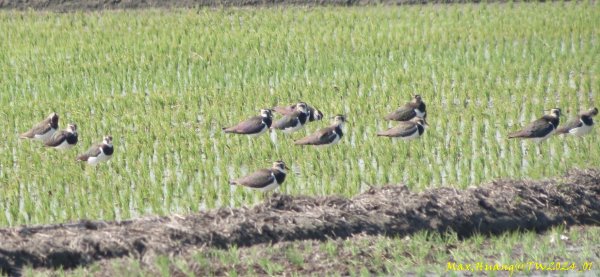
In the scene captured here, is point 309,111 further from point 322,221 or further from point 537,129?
point 322,221

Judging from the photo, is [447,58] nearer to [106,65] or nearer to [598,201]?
[106,65]

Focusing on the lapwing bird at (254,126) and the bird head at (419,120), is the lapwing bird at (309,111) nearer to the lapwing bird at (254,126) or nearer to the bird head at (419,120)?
the lapwing bird at (254,126)

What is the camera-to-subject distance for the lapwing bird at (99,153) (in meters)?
10.6

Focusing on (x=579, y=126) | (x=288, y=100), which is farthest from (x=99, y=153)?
(x=579, y=126)

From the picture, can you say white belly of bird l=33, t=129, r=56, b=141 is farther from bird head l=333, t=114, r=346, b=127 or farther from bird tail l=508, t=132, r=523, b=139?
bird tail l=508, t=132, r=523, b=139

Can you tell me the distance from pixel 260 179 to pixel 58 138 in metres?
2.65

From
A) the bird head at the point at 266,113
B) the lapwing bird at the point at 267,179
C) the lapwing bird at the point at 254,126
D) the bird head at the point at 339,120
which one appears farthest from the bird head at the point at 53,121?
the lapwing bird at the point at 267,179

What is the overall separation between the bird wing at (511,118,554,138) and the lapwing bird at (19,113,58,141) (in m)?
4.50

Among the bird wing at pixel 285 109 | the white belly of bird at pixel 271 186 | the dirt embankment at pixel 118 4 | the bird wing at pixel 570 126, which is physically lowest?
the white belly of bird at pixel 271 186

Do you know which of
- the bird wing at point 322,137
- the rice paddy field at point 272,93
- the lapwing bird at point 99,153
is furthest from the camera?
the bird wing at point 322,137

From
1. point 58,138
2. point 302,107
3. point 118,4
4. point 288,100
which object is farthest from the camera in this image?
point 118,4

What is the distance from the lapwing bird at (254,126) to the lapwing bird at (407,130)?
1.11 m

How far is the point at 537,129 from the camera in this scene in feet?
36.6

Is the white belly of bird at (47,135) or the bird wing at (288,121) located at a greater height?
the bird wing at (288,121)
